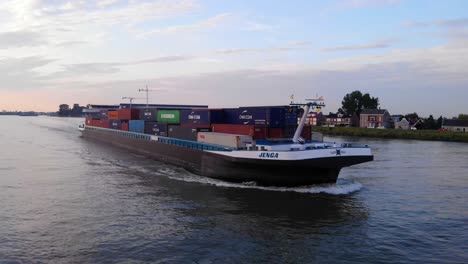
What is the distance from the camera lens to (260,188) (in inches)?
912

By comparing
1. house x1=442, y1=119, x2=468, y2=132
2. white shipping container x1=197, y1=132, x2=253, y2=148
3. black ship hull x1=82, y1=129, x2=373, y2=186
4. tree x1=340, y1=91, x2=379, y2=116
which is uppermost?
tree x1=340, y1=91, x2=379, y2=116

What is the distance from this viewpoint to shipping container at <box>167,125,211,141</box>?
1266 inches

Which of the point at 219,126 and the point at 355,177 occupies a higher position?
the point at 219,126

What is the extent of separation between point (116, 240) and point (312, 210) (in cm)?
897

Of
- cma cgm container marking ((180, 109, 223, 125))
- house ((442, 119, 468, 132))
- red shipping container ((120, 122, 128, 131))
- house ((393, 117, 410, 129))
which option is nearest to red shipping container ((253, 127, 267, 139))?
cma cgm container marking ((180, 109, 223, 125))

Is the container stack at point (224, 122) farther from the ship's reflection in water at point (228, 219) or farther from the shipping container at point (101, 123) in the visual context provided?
the shipping container at point (101, 123)

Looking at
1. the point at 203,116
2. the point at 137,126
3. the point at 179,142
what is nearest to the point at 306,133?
Result: the point at 203,116

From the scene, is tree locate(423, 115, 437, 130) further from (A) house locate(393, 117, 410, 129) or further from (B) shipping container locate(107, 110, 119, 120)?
(B) shipping container locate(107, 110, 119, 120)

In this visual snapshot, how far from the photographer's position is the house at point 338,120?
131 meters

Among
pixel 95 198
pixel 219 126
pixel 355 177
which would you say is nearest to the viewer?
pixel 95 198

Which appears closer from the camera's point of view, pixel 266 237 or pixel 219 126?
pixel 266 237

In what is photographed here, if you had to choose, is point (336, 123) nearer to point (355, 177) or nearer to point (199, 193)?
point (355, 177)

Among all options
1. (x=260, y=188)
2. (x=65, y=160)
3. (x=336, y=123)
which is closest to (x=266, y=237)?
(x=260, y=188)

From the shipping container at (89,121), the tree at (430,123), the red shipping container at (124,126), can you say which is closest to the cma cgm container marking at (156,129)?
the red shipping container at (124,126)
